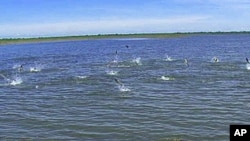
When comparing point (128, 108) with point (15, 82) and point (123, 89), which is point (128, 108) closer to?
point (123, 89)

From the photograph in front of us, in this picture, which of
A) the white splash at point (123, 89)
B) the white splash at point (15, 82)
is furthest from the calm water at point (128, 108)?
the white splash at point (15, 82)

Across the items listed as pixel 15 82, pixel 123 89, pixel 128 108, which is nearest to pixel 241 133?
pixel 128 108

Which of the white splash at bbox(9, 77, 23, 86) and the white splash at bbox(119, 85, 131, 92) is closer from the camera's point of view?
the white splash at bbox(119, 85, 131, 92)

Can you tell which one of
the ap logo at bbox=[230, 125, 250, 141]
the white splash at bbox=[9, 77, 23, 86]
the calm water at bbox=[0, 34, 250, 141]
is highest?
the ap logo at bbox=[230, 125, 250, 141]

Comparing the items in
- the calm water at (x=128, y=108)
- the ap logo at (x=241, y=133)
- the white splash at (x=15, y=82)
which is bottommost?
the white splash at (x=15, y=82)

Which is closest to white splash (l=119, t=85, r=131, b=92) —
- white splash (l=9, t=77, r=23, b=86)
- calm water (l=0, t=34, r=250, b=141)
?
calm water (l=0, t=34, r=250, b=141)

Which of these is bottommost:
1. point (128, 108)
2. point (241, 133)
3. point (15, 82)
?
point (15, 82)

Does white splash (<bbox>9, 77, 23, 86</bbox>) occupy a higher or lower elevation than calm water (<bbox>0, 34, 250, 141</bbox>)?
lower

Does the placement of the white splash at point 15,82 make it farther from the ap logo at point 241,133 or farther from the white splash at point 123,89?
the ap logo at point 241,133

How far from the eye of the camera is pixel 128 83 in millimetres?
28734

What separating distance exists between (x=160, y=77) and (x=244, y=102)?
11943 millimetres

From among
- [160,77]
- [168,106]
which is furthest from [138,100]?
[160,77]

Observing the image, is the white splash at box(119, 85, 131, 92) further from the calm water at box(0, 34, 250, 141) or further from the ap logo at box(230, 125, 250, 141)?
the ap logo at box(230, 125, 250, 141)

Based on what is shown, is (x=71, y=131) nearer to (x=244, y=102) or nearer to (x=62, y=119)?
(x=62, y=119)
